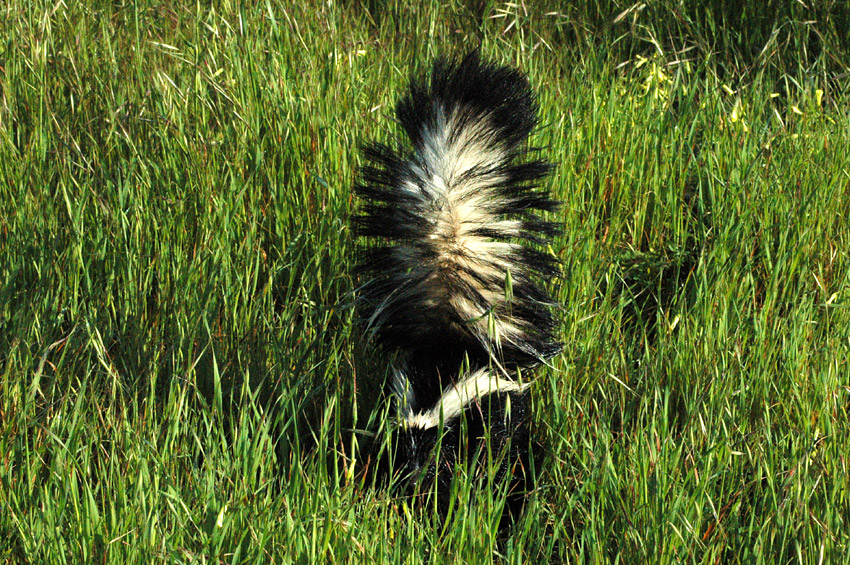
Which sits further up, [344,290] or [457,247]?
[457,247]

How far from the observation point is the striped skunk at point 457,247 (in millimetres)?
2289

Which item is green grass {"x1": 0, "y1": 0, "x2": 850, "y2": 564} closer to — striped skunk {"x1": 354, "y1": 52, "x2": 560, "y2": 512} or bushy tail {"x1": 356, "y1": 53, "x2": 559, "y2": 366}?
striped skunk {"x1": 354, "y1": 52, "x2": 560, "y2": 512}

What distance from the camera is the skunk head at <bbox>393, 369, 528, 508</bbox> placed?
2.32m

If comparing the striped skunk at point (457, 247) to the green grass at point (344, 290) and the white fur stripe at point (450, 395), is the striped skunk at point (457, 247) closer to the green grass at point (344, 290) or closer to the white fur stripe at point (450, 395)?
the white fur stripe at point (450, 395)

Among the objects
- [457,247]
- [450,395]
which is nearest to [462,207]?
[457,247]

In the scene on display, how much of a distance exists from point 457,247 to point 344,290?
0.85 meters

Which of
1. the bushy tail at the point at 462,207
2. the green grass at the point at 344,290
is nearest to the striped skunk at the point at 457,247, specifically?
the bushy tail at the point at 462,207

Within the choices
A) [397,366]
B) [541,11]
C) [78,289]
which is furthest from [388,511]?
[541,11]

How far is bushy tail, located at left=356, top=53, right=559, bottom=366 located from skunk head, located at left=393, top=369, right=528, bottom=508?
0.13 m

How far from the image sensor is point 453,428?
2439mm

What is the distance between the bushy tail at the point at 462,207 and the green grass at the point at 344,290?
328mm

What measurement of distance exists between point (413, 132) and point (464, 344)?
0.57 m

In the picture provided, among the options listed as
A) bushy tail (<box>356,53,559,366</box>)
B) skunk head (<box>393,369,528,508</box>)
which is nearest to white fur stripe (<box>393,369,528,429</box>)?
skunk head (<box>393,369,528,508</box>)

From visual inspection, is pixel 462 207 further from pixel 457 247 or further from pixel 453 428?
pixel 453 428
